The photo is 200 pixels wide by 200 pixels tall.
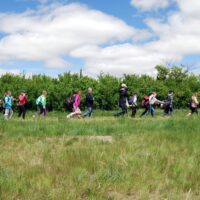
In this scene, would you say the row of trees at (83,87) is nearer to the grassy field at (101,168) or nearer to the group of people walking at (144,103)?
the group of people walking at (144,103)

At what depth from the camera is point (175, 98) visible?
158 feet

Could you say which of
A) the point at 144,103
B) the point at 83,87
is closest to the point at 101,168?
the point at 144,103

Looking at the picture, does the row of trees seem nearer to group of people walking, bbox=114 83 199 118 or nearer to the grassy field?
group of people walking, bbox=114 83 199 118

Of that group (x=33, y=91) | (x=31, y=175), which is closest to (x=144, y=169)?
(x=31, y=175)

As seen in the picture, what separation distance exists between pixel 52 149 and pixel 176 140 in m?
3.17

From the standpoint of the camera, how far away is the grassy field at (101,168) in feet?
25.4

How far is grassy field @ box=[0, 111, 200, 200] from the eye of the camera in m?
7.75

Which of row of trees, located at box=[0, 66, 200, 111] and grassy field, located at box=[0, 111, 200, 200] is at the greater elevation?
row of trees, located at box=[0, 66, 200, 111]

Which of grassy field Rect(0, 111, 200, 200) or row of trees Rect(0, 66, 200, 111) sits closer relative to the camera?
grassy field Rect(0, 111, 200, 200)

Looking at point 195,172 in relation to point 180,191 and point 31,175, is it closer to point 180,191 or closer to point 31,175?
point 180,191

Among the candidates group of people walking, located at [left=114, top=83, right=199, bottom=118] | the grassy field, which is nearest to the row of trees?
group of people walking, located at [left=114, top=83, right=199, bottom=118]

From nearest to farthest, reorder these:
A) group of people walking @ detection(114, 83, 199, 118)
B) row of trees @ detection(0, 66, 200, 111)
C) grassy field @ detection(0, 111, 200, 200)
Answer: grassy field @ detection(0, 111, 200, 200)
group of people walking @ detection(114, 83, 199, 118)
row of trees @ detection(0, 66, 200, 111)

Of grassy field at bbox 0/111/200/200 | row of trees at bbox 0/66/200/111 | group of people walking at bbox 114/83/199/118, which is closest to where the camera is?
grassy field at bbox 0/111/200/200

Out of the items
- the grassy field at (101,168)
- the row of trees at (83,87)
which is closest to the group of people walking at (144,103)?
the row of trees at (83,87)
